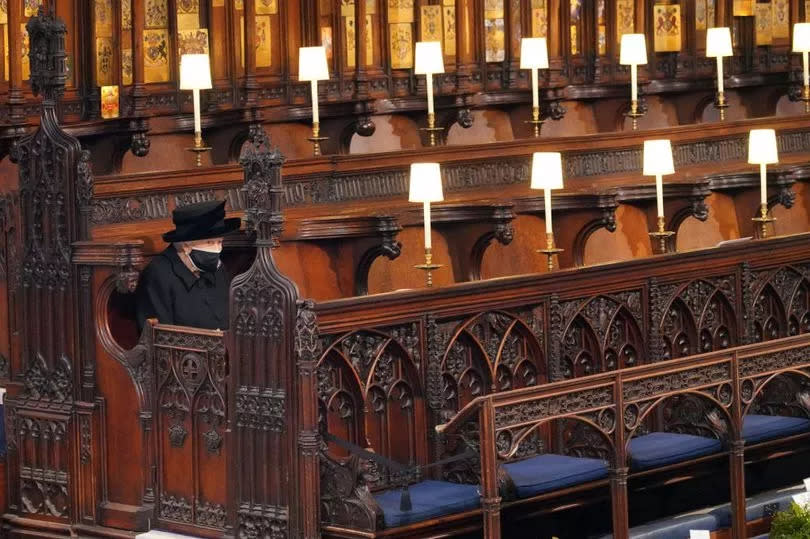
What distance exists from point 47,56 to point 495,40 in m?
6.64

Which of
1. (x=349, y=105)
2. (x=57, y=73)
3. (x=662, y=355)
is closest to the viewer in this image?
(x=57, y=73)

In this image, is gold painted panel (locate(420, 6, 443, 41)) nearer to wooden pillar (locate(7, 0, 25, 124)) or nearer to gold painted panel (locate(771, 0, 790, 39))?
wooden pillar (locate(7, 0, 25, 124))

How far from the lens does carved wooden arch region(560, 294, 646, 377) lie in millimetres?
9656

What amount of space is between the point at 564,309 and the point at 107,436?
2.15 meters

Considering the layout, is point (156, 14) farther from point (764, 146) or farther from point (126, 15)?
point (764, 146)

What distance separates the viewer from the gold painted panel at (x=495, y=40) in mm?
15594

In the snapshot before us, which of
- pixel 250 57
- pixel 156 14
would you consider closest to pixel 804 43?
pixel 250 57

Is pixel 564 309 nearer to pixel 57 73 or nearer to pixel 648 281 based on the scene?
pixel 648 281

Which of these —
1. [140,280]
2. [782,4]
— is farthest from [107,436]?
[782,4]

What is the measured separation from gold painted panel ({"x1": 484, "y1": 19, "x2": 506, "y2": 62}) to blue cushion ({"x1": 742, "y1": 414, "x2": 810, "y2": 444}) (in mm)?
6184

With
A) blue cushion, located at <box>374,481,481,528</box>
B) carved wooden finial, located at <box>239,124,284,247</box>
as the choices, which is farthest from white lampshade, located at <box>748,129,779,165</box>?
carved wooden finial, located at <box>239,124,284,247</box>

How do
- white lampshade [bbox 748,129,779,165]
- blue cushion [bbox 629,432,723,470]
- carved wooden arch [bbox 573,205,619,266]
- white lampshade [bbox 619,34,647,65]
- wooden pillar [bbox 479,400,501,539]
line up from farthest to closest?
1. white lampshade [bbox 619,34,647,65]
2. white lampshade [bbox 748,129,779,165]
3. carved wooden arch [bbox 573,205,619,266]
4. blue cushion [bbox 629,432,723,470]
5. wooden pillar [bbox 479,400,501,539]

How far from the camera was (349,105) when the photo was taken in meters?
13.7

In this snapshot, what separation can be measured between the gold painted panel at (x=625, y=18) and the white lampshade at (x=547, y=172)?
555 cm
